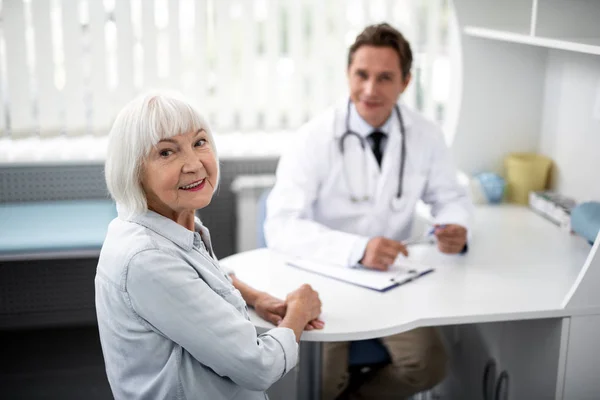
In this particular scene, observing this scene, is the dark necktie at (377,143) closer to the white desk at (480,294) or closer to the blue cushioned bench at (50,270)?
the white desk at (480,294)

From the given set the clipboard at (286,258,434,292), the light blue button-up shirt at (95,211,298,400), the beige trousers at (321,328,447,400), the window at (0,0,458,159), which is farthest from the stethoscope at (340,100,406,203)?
the light blue button-up shirt at (95,211,298,400)

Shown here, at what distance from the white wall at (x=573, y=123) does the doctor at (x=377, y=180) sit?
1.50ft

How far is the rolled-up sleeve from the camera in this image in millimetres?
1317

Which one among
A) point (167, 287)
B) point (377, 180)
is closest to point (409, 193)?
point (377, 180)

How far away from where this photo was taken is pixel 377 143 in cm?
234

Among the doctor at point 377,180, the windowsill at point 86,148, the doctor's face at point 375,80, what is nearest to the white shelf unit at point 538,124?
the doctor at point 377,180

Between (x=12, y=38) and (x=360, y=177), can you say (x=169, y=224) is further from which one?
(x=12, y=38)

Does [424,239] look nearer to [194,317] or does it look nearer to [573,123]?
[573,123]

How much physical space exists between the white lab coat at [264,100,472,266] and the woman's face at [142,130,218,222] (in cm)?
70

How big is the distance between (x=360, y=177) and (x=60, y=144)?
156 cm

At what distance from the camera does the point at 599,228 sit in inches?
81.1

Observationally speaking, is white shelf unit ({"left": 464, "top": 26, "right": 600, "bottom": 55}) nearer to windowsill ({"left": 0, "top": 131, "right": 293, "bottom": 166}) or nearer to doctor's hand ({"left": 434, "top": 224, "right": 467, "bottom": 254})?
doctor's hand ({"left": 434, "top": 224, "right": 467, "bottom": 254})

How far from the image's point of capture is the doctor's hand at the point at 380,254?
1.95 metres

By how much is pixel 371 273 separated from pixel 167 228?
2.36 ft
